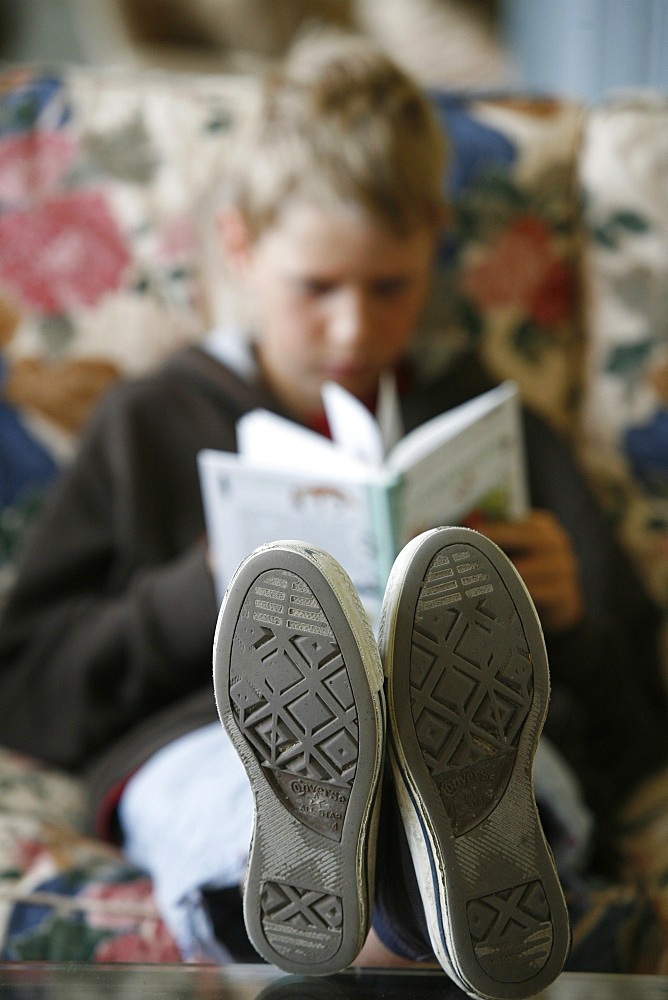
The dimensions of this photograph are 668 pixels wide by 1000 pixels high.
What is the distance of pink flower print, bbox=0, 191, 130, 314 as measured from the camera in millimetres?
1071

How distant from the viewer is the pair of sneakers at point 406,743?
483 millimetres

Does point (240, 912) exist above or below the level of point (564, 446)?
below

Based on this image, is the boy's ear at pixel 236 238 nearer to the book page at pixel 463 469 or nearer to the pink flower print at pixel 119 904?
the book page at pixel 463 469

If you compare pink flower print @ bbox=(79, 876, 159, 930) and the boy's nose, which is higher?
the boy's nose

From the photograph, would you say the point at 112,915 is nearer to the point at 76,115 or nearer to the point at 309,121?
the point at 309,121

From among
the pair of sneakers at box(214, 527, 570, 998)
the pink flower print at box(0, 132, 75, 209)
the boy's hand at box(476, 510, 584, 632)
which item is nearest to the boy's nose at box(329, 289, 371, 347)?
the boy's hand at box(476, 510, 584, 632)

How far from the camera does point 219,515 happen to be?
77 centimetres

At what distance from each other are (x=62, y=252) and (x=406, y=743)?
30.5 inches

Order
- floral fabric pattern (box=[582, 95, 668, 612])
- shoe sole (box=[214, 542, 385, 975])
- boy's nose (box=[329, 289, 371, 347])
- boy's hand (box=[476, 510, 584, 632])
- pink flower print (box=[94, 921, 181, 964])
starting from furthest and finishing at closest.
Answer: floral fabric pattern (box=[582, 95, 668, 612]) → boy's nose (box=[329, 289, 371, 347]) → boy's hand (box=[476, 510, 584, 632]) → pink flower print (box=[94, 921, 181, 964]) → shoe sole (box=[214, 542, 385, 975])

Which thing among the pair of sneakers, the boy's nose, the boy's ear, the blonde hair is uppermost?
the blonde hair

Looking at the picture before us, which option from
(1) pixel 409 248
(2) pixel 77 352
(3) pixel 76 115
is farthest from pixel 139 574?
(3) pixel 76 115

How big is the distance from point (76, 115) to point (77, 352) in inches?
10.2

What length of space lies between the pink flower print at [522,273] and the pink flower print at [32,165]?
1.48 feet

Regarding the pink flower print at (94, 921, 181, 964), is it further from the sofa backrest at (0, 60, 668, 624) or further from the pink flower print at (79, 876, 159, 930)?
the sofa backrest at (0, 60, 668, 624)
